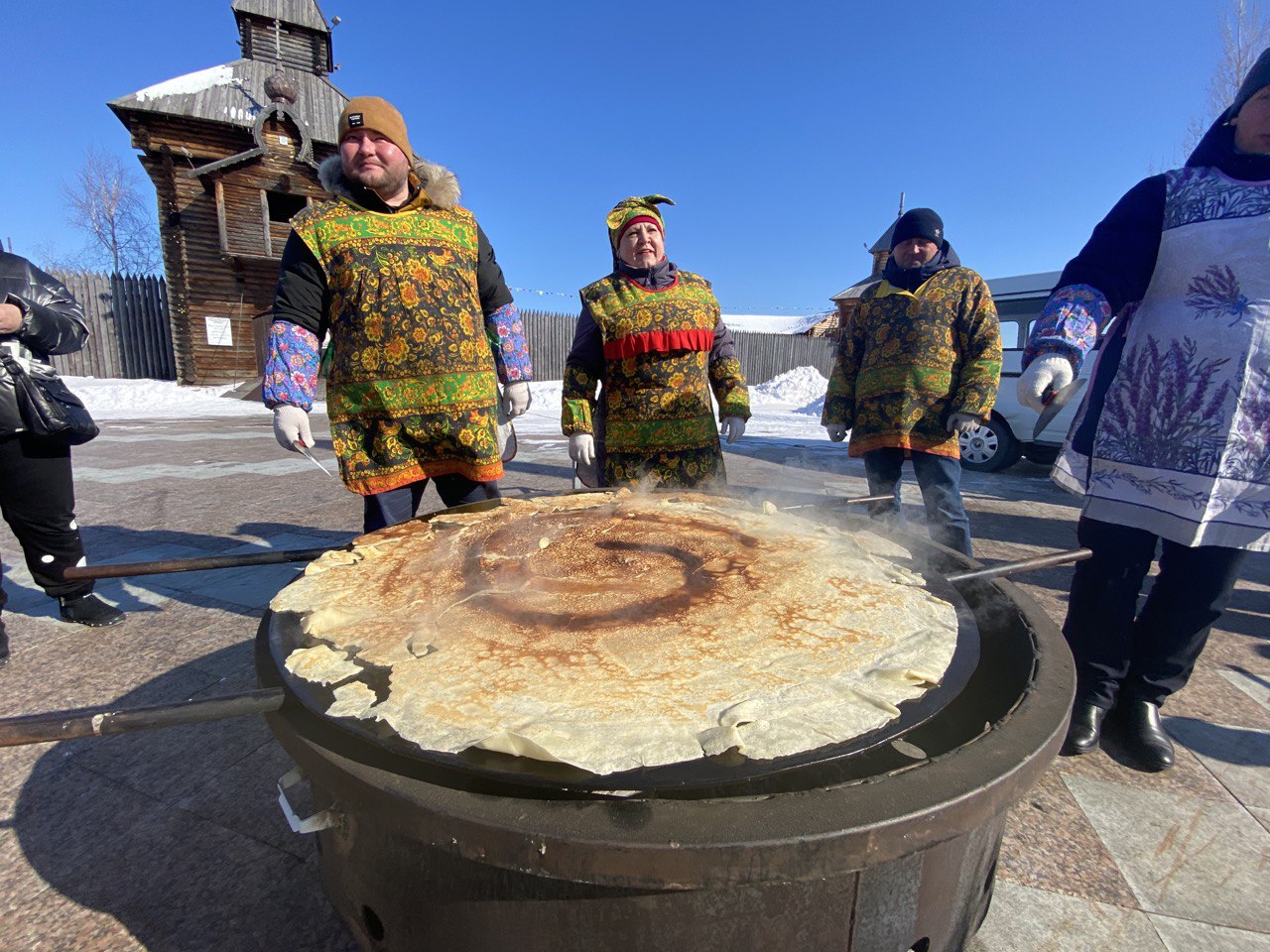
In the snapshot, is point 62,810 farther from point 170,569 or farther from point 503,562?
point 503,562

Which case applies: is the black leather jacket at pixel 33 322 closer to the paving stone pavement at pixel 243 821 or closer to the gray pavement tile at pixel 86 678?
the gray pavement tile at pixel 86 678

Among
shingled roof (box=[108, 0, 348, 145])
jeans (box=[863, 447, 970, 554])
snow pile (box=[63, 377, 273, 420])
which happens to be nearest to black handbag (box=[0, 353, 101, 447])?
jeans (box=[863, 447, 970, 554])

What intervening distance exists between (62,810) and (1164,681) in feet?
10.6

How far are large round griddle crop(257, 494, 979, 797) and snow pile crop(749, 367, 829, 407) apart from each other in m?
17.0

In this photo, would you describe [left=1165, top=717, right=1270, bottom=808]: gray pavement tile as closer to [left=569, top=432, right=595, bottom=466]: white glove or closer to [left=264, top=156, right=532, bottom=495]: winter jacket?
[left=569, top=432, right=595, bottom=466]: white glove

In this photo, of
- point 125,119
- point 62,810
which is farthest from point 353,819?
point 125,119

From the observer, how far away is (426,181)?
220 centimetres

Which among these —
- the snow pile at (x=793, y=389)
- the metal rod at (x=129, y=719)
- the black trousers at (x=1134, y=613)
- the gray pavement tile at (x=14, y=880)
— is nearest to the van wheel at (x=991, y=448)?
the black trousers at (x=1134, y=613)

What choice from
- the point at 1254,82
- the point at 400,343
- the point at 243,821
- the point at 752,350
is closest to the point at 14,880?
the point at 243,821

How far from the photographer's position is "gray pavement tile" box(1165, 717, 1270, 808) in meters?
1.72

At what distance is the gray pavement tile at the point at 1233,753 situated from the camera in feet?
5.66

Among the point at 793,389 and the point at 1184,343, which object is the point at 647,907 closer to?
the point at 1184,343

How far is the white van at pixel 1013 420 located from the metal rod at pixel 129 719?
815 cm

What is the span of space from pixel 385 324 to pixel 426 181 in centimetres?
61
